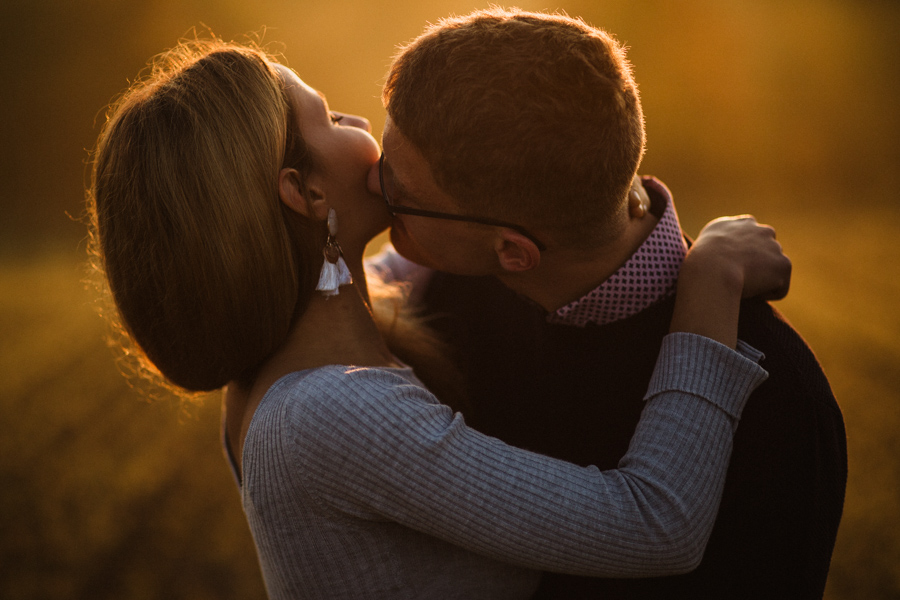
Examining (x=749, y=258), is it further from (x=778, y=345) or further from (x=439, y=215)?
(x=439, y=215)

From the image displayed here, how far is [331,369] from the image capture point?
1.49 m

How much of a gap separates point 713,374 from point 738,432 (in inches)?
8.4

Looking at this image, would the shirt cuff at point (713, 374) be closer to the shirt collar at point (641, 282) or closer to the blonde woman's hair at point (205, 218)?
the shirt collar at point (641, 282)

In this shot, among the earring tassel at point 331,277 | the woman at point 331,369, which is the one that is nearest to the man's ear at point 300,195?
the woman at point 331,369

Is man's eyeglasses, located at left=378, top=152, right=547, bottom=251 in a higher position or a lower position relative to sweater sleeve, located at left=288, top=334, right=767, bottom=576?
higher

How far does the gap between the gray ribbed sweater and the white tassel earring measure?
0.32 metres

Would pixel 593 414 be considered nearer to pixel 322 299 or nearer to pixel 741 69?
pixel 322 299

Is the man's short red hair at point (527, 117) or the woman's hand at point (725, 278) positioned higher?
the man's short red hair at point (527, 117)

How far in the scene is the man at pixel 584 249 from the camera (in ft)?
4.83

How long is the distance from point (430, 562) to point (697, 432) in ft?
2.55

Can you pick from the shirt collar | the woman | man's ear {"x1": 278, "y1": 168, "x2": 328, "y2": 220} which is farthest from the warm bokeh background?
the shirt collar

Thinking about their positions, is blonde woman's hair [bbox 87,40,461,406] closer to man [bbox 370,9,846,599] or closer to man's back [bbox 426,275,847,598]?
man [bbox 370,9,846,599]

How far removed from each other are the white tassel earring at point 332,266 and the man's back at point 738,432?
0.70m

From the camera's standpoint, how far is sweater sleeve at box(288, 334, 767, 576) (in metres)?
1.28
